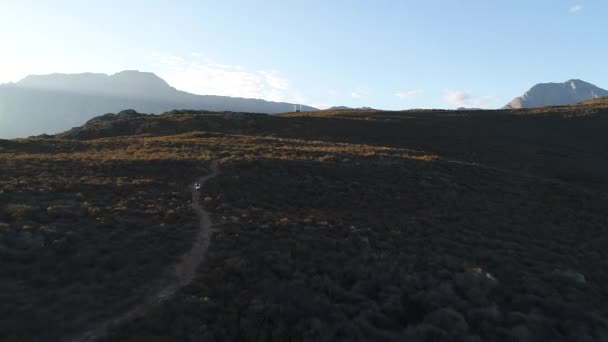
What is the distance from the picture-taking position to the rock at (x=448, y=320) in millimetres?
11273

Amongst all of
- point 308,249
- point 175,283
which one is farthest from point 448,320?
point 175,283

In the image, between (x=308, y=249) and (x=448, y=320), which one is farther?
(x=308, y=249)

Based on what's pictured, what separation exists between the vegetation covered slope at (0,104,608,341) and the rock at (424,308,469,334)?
4 cm

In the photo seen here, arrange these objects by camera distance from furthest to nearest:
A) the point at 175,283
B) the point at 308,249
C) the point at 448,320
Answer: the point at 308,249 → the point at 175,283 → the point at 448,320

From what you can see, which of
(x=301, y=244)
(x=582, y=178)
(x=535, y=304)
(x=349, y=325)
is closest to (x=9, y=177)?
(x=301, y=244)

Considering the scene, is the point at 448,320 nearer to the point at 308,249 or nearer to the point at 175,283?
the point at 308,249

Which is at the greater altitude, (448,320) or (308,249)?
(308,249)

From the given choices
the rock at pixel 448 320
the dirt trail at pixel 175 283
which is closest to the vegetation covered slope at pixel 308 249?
the rock at pixel 448 320

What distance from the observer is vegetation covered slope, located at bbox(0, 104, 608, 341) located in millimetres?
10883

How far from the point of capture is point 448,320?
38.1 feet

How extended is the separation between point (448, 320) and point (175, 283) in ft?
26.6

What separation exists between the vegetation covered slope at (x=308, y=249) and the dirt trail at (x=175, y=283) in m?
0.35

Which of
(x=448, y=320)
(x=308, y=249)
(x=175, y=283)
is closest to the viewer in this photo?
(x=448, y=320)

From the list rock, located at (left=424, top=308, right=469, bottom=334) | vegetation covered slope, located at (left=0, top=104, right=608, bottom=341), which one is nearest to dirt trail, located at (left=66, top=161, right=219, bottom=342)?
vegetation covered slope, located at (left=0, top=104, right=608, bottom=341)
